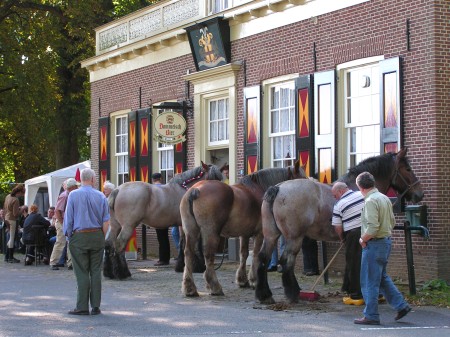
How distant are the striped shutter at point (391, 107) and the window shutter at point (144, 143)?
9.03 meters

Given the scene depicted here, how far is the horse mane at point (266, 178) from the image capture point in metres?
13.9

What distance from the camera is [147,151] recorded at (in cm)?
2431

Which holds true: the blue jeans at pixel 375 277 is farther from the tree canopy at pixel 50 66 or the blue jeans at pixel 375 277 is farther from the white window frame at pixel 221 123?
the tree canopy at pixel 50 66

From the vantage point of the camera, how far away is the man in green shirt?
10.6 m

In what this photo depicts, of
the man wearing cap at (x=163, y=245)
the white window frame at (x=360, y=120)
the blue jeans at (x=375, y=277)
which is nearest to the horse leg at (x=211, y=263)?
the blue jeans at (x=375, y=277)

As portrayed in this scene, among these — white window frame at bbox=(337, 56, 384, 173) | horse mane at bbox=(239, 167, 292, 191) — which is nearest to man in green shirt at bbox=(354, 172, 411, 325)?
horse mane at bbox=(239, 167, 292, 191)

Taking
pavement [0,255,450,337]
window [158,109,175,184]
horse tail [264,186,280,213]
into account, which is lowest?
pavement [0,255,450,337]

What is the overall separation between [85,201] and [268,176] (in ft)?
10.7

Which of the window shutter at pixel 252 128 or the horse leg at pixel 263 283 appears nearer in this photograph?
the horse leg at pixel 263 283

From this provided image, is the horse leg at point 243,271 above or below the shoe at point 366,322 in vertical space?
above

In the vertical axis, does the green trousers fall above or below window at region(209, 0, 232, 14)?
below

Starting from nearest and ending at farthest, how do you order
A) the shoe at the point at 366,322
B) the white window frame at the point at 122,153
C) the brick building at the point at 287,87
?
the shoe at the point at 366,322 → the brick building at the point at 287,87 → the white window frame at the point at 122,153

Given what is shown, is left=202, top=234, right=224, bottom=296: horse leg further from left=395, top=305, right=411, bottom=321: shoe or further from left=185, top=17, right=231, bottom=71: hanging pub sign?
left=185, top=17, right=231, bottom=71: hanging pub sign

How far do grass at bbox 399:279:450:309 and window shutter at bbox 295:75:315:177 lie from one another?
14.3ft
